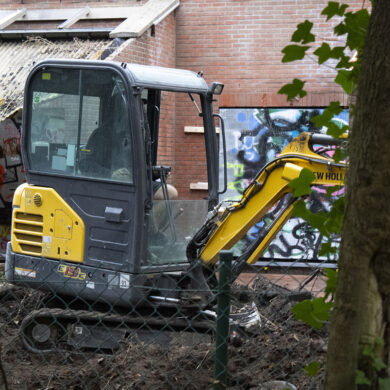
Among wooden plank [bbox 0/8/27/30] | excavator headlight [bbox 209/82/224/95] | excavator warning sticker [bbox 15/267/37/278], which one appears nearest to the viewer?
excavator warning sticker [bbox 15/267/37/278]

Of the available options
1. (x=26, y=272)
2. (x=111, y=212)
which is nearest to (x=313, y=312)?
(x=111, y=212)

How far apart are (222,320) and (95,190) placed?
3942 millimetres

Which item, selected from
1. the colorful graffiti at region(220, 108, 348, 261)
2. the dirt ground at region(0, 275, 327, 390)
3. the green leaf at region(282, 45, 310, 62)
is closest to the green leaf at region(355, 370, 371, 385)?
the green leaf at region(282, 45, 310, 62)

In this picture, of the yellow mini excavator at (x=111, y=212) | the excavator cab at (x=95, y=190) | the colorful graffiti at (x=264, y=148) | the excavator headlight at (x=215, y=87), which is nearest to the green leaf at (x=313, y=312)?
the yellow mini excavator at (x=111, y=212)

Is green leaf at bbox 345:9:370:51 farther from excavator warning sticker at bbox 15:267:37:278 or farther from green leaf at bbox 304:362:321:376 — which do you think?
excavator warning sticker at bbox 15:267:37:278

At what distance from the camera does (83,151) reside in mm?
7176

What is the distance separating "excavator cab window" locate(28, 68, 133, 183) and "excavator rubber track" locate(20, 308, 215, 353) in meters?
1.44

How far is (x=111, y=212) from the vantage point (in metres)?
7.02

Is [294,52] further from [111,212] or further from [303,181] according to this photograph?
[111,212]

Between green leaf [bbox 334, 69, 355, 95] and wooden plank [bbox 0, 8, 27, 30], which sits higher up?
wooden plank [bbox 0, 8, 27, 30]

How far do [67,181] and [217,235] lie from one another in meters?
1.59

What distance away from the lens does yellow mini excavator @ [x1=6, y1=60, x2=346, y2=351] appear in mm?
6930

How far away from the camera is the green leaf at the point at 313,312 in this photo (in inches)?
103

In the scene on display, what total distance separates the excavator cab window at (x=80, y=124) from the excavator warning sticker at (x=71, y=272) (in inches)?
36.7
